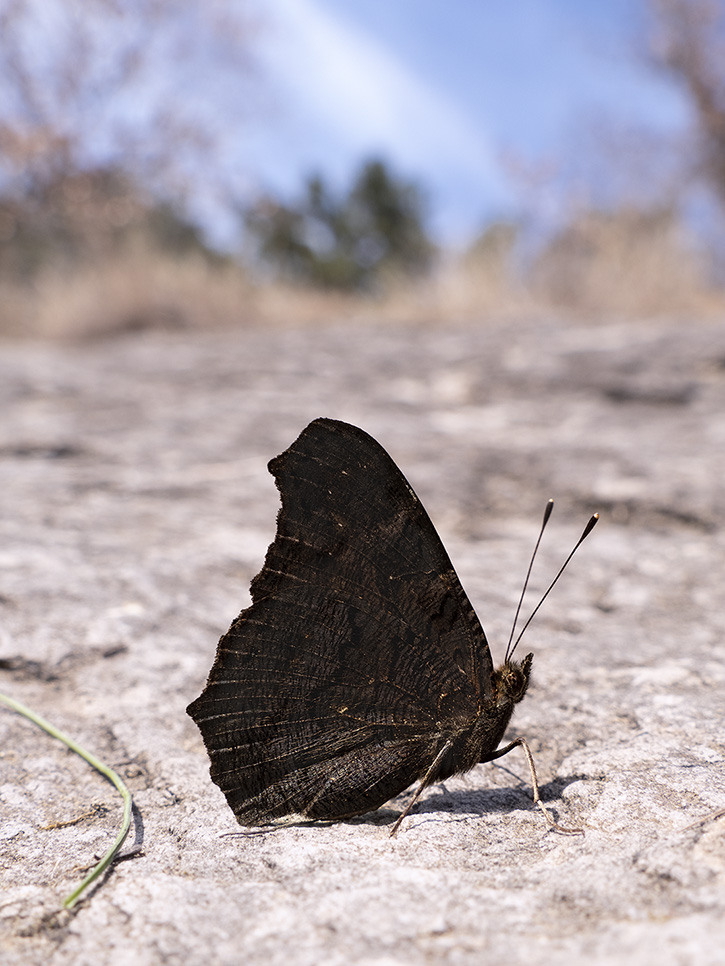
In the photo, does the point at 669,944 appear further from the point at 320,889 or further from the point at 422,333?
the point at 422,333

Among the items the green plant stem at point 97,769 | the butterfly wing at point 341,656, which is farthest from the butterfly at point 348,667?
the green plant stem at point 97,769

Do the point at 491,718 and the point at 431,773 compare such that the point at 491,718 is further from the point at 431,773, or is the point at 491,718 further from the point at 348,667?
the point at 348,667

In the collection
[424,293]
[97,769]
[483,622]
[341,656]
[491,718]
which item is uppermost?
[424,293]

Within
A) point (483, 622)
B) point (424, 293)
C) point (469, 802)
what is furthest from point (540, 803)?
point (424, 293)

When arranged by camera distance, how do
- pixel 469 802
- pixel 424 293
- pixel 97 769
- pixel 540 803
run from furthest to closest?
pixel 424 293 < pixel 97 769 < pixel 469 802 < pixel 540 803

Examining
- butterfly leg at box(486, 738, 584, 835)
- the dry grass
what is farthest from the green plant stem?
the dry grass

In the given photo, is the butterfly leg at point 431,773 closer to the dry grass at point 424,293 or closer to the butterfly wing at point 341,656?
the butterfly wing at point 341,656

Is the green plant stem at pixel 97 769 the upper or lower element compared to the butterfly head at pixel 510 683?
lower

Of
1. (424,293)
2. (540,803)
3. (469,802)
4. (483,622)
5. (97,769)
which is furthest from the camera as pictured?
(424,293)
